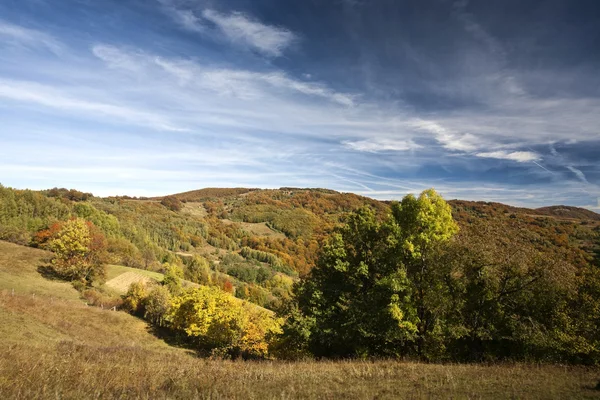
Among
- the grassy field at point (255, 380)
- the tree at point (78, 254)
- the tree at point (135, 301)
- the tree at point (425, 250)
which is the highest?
the tree at point (425, 250)

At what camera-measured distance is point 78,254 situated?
79812 millimetres

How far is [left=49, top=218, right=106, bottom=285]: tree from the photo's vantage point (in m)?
76.9

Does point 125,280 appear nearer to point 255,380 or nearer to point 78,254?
point 78,254

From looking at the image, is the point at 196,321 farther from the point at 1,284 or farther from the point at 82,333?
the point at 1,284

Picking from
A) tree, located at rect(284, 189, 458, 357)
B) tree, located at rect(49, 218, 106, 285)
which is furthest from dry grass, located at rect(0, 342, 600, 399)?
tree, located at rect(49, 218, 106, 285)

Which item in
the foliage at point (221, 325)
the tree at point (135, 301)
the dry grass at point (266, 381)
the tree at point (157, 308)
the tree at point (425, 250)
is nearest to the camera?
the dry grass at point (266, 381)

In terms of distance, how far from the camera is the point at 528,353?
20.5 metres

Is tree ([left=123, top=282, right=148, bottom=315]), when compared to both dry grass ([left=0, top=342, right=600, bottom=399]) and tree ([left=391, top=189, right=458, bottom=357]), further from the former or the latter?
tree ([left=391, top=189, right=458, bottom=357])

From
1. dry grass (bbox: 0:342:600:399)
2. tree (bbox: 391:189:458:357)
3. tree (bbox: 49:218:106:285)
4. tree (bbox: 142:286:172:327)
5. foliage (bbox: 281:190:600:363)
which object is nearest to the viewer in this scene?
dry grass (bbox: 0:342:600:399)

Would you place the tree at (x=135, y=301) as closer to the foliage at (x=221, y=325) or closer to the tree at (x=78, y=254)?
the tree at (x=78, y=254)

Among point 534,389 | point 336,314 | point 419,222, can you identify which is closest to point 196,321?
point 336,314

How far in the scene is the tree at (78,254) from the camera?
7688 cm

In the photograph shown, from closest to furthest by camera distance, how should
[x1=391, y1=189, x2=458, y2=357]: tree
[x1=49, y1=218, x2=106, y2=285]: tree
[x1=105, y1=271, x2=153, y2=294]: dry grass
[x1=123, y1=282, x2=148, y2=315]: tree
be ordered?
[x1=391, y1=189, x2=458, y2=357]: tree, [x1=123, y1=282, x2=148, y2=315]: tree, [x1=49, y1=218, x2=106, y2=285]: tree, [x1=105, y1=271, x2=153, y2=294]: dry grass

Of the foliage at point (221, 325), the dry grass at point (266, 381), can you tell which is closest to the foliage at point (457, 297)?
the dry grass at point (266, 381)
